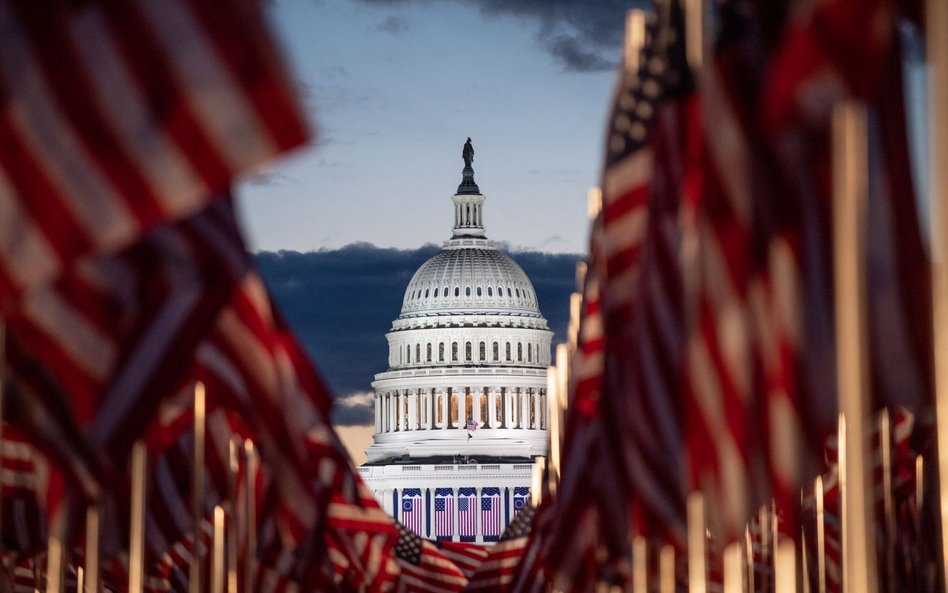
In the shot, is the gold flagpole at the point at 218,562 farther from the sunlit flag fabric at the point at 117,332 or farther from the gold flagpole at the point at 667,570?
the sunlit flag fabric at the point at 117,332

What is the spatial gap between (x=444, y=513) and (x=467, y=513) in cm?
179

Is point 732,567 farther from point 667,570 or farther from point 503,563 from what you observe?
point 503,563

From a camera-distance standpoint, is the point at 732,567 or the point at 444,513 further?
the point at 444,513

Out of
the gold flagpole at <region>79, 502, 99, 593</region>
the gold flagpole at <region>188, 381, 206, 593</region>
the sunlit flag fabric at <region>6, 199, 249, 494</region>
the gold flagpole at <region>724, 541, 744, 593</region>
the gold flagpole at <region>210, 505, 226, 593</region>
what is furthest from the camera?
the gold flagpole at <region>210, 505, 226, 593</region>

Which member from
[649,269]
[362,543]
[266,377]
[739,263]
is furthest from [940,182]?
[362,543]

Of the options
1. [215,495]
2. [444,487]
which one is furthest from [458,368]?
[215,495]

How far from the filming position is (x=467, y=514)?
193 m

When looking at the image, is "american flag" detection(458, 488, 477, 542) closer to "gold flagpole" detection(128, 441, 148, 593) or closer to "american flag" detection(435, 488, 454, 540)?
"american flag" detection(435, 488, 454, 540)

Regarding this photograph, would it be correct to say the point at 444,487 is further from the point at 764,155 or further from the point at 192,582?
the point at 764,155

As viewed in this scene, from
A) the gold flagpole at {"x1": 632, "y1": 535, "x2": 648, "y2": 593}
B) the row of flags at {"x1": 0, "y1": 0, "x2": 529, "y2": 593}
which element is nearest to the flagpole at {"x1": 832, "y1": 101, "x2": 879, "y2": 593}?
the row of flags at {"x1": 0, "y1": 0, "x2": 529, "y2": 593}

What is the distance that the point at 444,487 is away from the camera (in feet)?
635

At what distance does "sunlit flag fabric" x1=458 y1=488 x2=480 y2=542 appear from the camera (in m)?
192

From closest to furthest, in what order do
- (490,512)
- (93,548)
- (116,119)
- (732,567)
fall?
(116,119), (732,567), (93,548), (490,512)

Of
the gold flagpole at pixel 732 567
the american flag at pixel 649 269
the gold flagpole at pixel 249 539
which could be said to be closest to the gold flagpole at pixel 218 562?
the gold flagpole at pixel 249 539
